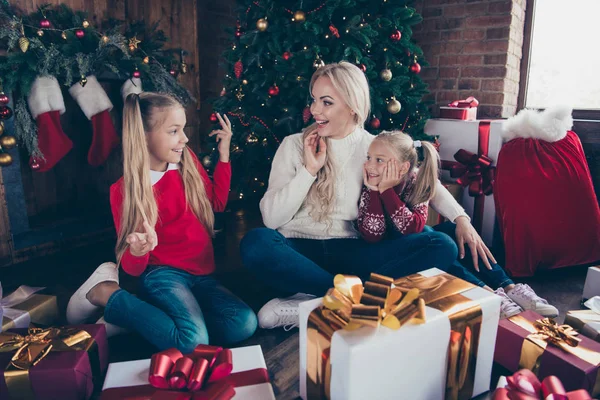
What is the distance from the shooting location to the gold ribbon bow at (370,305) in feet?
3.44

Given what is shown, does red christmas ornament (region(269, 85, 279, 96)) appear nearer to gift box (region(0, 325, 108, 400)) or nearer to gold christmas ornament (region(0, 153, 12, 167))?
gold christmas ornament (region(0, 153, 12, 167))

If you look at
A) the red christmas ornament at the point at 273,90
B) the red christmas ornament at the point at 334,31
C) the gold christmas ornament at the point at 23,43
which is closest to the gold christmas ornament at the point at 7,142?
the gold christmas ornament at the point at 23,43

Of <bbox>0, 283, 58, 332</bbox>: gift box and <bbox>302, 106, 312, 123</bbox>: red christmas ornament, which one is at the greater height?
<bbox>302, 106, 312, 123</bbox>: red christmas ornament

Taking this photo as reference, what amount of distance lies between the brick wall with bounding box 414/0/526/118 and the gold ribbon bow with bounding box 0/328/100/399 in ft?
8.55

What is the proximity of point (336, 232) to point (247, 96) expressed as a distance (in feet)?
3.91

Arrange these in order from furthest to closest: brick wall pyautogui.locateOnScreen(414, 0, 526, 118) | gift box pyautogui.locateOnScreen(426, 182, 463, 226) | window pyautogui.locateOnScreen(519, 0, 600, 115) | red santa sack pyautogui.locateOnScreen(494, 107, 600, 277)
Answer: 1. brick wall pyautogui.locateOnScreen(414, 0, 526, 118)
2. window pyautogui.locateOnScreen(519, 0, 600, 115)
3. gift box pyautogui.locateOnScreen(426, 182, 463, 226)
4. red santa sack pyautogui.locateOnScreen(494, 107, 600, 277)

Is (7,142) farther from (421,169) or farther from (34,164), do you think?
(421,169)

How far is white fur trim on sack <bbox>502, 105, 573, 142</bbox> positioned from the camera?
93.4 inches

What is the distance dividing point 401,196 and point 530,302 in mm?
664

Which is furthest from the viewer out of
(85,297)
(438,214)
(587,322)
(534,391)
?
(438,214)

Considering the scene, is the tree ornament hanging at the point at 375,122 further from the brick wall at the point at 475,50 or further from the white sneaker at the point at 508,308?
the white sneaker at the point at 508,308

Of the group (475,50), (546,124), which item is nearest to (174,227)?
(546,124)

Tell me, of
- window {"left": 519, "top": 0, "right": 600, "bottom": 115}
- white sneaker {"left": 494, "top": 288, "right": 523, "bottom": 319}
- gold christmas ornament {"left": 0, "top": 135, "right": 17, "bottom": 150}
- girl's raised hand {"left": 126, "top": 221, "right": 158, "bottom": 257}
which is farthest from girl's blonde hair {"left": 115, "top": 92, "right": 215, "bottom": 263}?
window {"left": 519, "top": 0, "right": 600, "bottom": 115}

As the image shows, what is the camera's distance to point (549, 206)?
2312mm
